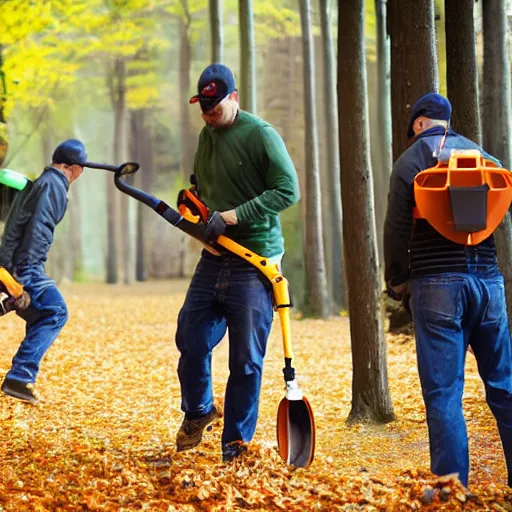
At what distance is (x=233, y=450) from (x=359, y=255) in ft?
7.02

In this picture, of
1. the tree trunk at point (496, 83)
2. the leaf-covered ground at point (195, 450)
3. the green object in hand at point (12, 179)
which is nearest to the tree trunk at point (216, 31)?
the tree trunk at point (496, 83)

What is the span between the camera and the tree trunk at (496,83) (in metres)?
9.21

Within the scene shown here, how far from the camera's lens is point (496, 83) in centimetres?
954

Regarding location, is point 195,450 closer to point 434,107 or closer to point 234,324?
point 234,324

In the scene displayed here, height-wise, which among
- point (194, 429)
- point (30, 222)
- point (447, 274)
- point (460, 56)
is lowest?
point (194, 429)

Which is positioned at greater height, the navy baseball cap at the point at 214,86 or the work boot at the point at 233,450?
the navy baseball cap at the point at 214,86

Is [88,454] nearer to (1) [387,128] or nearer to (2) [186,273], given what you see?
(1) [387,128]

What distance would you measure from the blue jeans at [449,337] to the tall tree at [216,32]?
29.4ft

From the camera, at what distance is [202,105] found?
464cm

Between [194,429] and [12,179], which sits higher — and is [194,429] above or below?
below

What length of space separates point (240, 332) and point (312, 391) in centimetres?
344

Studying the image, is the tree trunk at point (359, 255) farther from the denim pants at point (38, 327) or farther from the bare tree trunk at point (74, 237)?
the bare tree trunk at point (74, 237)

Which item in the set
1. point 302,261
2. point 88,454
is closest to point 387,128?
point 302,261

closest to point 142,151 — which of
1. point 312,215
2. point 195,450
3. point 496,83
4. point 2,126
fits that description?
point 312,215
